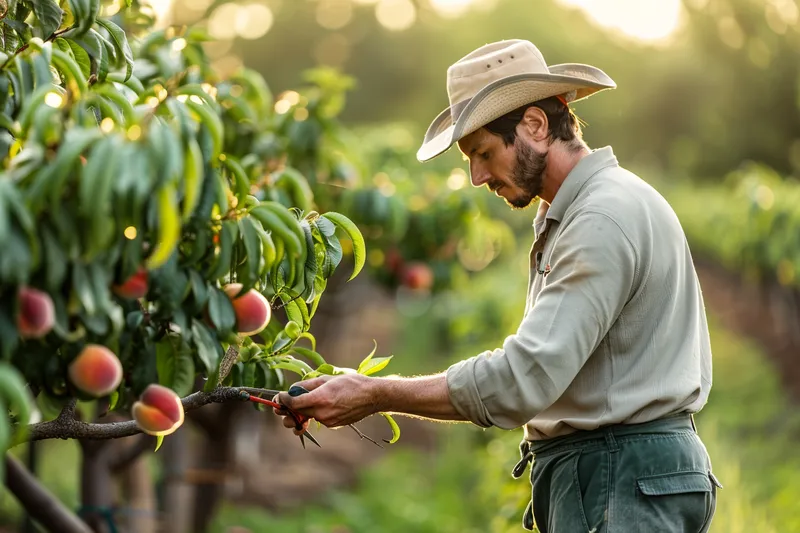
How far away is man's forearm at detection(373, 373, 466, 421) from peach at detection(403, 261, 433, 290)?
279 centimetres

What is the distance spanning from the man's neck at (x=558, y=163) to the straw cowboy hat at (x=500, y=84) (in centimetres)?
12

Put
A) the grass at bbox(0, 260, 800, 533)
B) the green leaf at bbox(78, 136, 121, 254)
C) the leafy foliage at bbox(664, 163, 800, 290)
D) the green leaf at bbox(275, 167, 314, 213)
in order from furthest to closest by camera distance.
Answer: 1. the leafy foliage at bbox(664, 163, 800, 290)
2. the grass at bbox(0, 260, 800, 533)
3. the green leaf at bbox(275, 167, 314, 213)
4. the green leaf at bbox(78, 136, 121, 254)

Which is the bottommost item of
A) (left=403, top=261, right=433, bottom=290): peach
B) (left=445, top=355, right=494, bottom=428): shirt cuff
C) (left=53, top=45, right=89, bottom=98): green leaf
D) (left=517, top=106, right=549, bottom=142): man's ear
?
(left=403, top=261, right=433, bottom=290): peach

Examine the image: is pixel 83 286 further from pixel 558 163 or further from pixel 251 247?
pixel 558 163

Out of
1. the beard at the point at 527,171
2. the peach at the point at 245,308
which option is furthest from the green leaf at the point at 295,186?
the peach at the point at 245,308

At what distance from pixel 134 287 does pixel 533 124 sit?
1097 millimetres

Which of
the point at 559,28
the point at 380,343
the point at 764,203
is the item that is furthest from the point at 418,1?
the point at 764,203

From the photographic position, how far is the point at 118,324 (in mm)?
1412

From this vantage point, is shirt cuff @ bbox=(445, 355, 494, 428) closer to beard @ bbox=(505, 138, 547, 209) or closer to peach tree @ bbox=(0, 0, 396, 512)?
peach tree @ bbox=(0, 0, 396, 512)

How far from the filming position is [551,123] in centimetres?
227

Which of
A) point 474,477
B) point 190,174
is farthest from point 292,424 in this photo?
point 474,477

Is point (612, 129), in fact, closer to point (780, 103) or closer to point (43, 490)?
point (780, 103)

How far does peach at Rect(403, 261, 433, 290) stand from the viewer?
15.8 ft

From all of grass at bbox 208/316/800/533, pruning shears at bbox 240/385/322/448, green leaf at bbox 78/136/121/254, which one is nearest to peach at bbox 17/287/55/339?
green leaf at bbox 78/136/121/254
